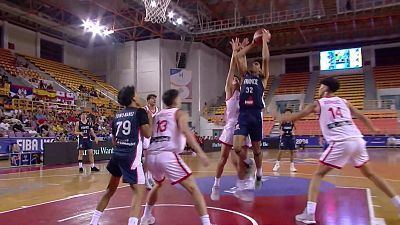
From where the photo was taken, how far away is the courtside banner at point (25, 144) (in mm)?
14867

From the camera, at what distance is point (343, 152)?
4672 millimetres

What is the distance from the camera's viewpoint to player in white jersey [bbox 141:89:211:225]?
412 cm

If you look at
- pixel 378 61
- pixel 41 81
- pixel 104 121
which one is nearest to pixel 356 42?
pixel 378 61

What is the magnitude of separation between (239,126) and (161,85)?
23.0m

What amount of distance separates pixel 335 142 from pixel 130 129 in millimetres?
2588

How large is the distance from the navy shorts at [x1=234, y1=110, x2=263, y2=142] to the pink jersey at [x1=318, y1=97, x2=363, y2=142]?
4.69 feet

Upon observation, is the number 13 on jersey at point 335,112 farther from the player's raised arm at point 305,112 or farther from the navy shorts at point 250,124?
the navy shorts at point 250,124

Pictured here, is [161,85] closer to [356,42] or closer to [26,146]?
[26,146]

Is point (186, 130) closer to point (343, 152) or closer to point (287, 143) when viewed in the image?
point (343, 152)

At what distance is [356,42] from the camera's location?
32.8 meters

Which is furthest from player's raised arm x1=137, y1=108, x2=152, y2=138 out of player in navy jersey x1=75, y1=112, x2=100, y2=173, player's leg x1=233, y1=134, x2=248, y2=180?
player in navy jersey x1=75, y1=112, x2=100, y2=173

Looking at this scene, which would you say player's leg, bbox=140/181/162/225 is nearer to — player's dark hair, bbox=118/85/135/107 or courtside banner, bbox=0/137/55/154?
player's dark hair, bbox=118/85/135/107

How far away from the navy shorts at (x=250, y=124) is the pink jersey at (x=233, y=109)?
0.38m

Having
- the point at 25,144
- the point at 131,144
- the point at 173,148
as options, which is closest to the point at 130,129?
the point at 131,144
